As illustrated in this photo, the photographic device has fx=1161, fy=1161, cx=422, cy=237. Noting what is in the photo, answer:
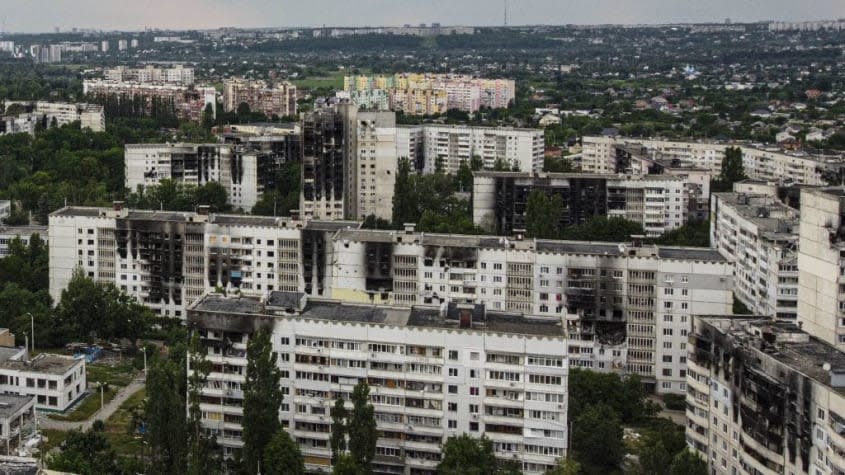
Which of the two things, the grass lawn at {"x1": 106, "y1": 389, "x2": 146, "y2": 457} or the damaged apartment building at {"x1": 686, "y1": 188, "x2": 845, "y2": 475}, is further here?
the grass lawn at {"x1": 106, "y1": 389, "x2": 146, "y2": 457}

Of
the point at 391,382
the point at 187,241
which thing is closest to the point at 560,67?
the point at 187,241

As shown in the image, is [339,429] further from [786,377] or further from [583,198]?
[583,198]

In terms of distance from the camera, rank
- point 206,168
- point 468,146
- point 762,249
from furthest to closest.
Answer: point 468,146, point 206,168, point 762,249

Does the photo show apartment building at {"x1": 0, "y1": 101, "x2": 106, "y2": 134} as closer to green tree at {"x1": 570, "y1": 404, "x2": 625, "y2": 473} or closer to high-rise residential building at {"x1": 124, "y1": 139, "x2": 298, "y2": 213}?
high-rise residential building at {"x1": 124, "y1": 139, "x2": 298, "y2": 213}

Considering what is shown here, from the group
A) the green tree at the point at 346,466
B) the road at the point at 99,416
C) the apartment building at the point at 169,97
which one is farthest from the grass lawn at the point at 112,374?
the apartment building at the point at 169,97

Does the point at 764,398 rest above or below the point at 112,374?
above

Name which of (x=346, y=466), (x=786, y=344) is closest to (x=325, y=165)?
(x=346, y=466)

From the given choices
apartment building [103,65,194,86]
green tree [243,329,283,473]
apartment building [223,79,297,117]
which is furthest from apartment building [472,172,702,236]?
apartment building [103,65,194,86]

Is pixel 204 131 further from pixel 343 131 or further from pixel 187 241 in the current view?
pixel 187 241
